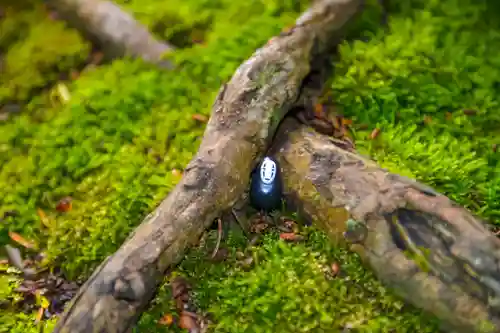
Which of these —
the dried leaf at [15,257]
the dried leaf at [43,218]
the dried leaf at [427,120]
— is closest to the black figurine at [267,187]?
the dried leaf at [427,120]

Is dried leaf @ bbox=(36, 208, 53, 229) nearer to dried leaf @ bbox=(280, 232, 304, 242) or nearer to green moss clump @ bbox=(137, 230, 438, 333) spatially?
green moss clump @ bbox=(137, 230, 438, 333)

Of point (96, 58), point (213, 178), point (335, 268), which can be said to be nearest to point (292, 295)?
point (335, 268)

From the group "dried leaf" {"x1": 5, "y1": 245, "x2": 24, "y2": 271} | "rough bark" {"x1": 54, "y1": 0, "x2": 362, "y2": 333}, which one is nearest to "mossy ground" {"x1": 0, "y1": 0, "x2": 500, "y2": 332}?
"dried leaf" {"x1": 5, "y1": 245, "x2": 24, "y2": 271}

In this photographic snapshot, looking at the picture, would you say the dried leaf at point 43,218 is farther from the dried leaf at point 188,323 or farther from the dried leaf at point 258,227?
the dried leaf at point 258,227

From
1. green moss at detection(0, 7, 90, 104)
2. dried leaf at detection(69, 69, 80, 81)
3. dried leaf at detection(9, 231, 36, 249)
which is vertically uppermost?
green moss at detection(0, 7, 90, 104)

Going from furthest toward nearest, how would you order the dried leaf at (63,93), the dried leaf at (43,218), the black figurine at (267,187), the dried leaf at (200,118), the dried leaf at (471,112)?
the dried leaf at (63,93) < the dried leaf at (200,118) < the dried leaf at (471,112) < the dried leaf at (43,218) < the black figurine at (267,187)

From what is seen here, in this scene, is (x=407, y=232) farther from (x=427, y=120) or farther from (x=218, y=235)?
(x=427, y=120)

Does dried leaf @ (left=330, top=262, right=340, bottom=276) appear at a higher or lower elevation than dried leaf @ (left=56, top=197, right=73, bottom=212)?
lower
